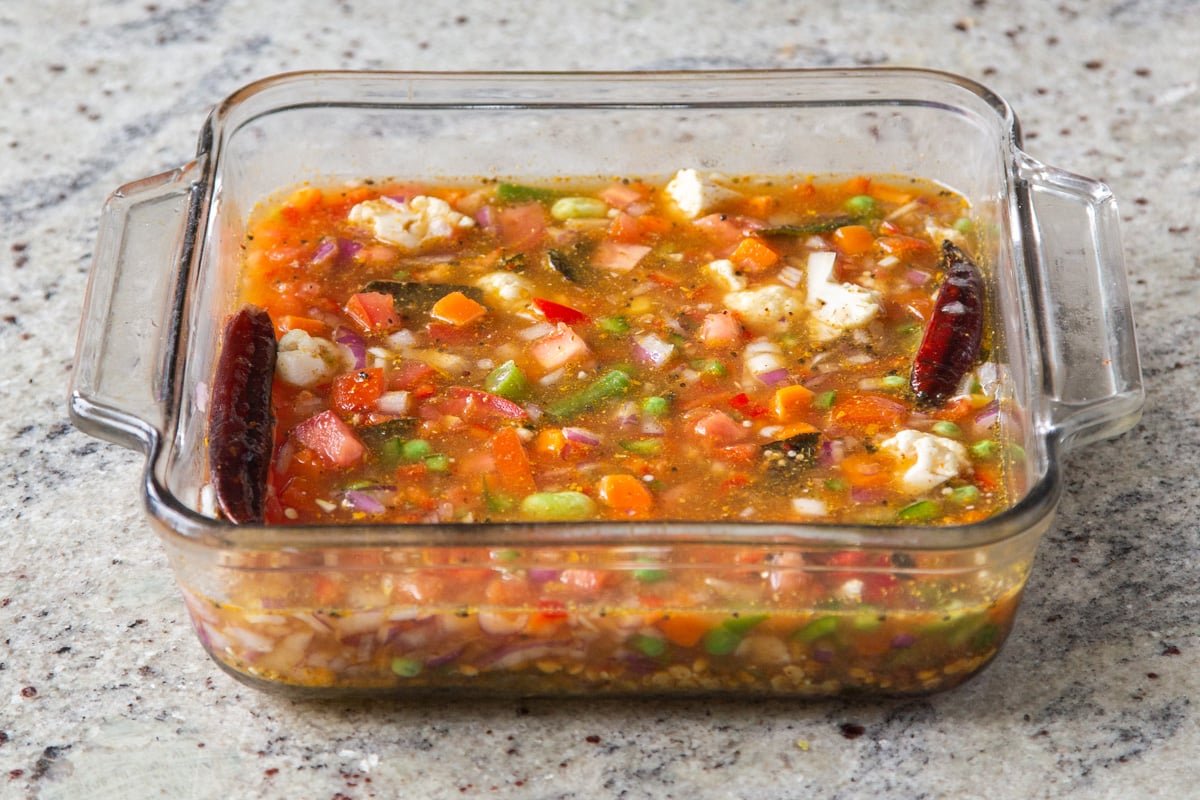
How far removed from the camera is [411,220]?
3674 millimetres

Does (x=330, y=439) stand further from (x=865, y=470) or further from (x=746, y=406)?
(x=865, y=470)

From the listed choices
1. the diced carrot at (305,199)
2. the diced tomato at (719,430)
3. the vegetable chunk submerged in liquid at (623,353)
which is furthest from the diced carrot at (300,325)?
the diced tomato at (719,430)

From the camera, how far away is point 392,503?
117 inches

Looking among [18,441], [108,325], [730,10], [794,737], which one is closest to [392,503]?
[108,325]

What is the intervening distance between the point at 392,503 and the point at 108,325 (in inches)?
24.8

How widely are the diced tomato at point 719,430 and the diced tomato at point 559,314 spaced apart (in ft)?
1.41

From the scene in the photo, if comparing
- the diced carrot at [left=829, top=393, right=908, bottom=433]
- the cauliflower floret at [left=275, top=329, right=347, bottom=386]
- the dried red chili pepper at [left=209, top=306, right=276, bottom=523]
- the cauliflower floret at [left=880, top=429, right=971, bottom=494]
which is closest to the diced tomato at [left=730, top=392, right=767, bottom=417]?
the diced carrot at [left=829, top=393, right=908, bottom=433]

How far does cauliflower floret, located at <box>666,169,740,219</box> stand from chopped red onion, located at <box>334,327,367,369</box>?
836 millimetres

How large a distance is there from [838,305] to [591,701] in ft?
3.40

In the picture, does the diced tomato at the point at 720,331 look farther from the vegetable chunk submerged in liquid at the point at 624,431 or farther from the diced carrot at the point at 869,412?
the diced carrot at the point at 869,412

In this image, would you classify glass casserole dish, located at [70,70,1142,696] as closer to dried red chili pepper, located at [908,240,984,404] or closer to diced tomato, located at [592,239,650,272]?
dried red chili pepper, located at [908,240,984,404]

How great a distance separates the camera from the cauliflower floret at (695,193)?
147 inches

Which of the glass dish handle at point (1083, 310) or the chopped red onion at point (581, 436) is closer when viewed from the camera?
the glass dish handle at point (1083, 310)

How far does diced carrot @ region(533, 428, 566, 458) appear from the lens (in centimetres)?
307
